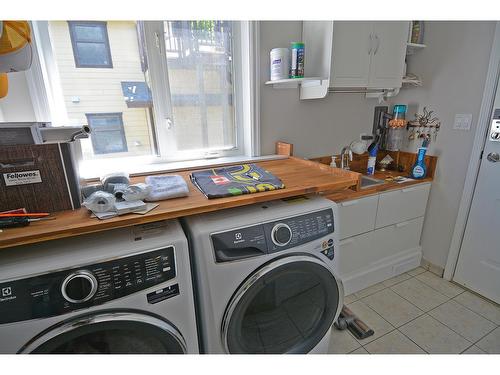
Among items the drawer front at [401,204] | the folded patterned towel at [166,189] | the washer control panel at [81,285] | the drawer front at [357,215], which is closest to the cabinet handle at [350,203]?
the drawer front at [357,215]

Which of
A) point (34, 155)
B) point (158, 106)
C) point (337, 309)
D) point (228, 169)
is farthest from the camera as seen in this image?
point (158, 106)

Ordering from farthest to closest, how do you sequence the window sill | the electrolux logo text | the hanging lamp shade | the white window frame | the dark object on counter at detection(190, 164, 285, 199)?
the window sill
the white window frame
the dark object on counter at detection(190, 164, 285, 199)
the hanging lamp shade
the electrolux logo text

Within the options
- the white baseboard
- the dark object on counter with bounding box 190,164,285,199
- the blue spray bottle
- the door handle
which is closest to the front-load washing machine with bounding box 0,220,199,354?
the dark object on counter with bounding box 190,164,285,199

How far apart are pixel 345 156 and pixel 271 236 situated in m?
1.33

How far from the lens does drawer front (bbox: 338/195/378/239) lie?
1686 mm

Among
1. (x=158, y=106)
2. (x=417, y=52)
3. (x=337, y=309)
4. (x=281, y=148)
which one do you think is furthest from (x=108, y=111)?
(x=417, y=52)

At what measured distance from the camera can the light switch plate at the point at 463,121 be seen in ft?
5.80

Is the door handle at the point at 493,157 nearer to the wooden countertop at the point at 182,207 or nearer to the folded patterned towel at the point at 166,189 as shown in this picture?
the wooden countertop at the point at 182,207

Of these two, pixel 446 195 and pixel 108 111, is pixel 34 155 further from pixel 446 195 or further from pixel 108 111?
pixel 446 195

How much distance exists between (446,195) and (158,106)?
2144 millimetres

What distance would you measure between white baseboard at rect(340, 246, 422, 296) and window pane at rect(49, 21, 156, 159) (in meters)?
1.71

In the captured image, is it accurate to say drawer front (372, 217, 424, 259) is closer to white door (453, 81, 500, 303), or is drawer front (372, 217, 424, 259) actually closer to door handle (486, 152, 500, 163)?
white door (453, 81, 500, 303)

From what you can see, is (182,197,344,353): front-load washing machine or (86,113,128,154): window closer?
(182,197,344,353): front-load washing machine

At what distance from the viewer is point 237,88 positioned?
1.81 meters
